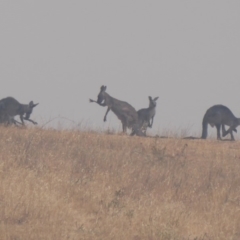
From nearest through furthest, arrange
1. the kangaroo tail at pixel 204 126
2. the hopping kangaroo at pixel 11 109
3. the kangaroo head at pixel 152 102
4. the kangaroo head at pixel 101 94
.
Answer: the kangaroo tail at pixel 204 126 < the hopping kangaroo at pixel 11 109 < the kangaroo head at pixel 101 94 < the kangaroo head at pixel 152 102


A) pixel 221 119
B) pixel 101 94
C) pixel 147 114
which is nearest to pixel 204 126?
pixel 221 119

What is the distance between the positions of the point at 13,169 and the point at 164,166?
11.8ft

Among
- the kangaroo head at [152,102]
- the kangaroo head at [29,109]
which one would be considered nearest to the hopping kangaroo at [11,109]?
the kangaroo head at [29,109]

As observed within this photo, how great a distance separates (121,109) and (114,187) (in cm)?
1157

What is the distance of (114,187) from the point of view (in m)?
13.6

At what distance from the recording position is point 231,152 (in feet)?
58.4

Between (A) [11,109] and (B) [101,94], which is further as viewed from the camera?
(B) [101,94]

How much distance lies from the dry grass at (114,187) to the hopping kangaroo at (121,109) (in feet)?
18.4

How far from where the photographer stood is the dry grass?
11.1 m

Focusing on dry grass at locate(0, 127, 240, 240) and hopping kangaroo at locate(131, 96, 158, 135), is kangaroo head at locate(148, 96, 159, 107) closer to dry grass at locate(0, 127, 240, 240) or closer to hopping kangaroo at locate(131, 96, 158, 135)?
hopping kangaroo at locate(131, 96, 158, 135)

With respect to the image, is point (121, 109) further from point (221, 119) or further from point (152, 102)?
point (221, 119)

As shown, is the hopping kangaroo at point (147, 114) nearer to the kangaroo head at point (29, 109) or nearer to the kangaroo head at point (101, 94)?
the kangaroo head at point (101, 94)

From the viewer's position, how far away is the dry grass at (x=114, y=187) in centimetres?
1110

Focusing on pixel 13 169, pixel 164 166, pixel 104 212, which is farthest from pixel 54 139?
pixel 104 212
